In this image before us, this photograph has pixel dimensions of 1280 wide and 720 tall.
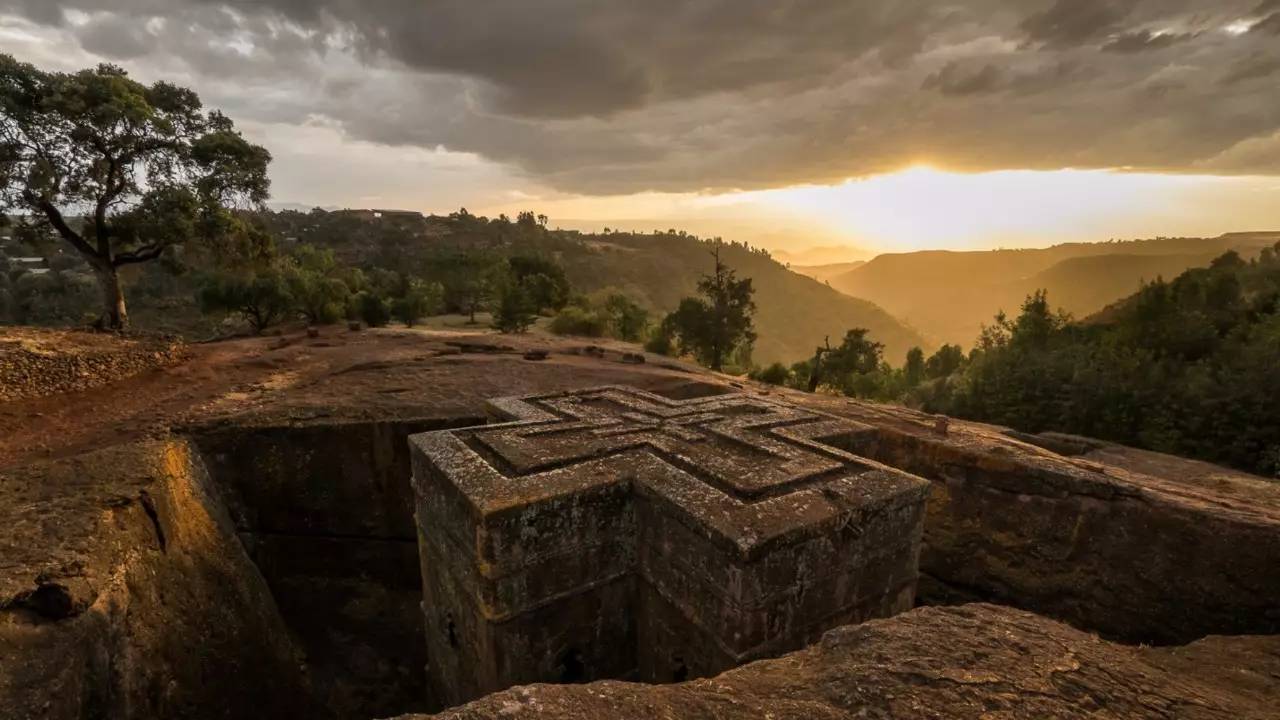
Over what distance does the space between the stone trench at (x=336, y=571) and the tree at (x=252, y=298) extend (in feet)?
64.0

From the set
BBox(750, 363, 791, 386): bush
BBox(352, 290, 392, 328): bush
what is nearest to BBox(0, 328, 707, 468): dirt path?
BBox(750, 363, 791, 386): bush

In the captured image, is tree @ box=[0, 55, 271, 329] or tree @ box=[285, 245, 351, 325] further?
tree @ box=[285, 245, 351, 325]

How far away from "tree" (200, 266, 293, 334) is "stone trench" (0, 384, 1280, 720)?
1950 cm

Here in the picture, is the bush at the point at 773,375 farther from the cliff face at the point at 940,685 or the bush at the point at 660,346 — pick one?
the cliff face at the point at 940,685

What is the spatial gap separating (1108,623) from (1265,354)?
36.0ft

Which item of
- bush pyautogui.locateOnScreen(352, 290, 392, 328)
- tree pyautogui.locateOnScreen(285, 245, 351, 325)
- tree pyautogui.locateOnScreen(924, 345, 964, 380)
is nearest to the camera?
tree pyautogui.locateOnScreen(285, 245, 351, 325)

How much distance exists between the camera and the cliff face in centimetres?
286

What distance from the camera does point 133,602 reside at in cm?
532

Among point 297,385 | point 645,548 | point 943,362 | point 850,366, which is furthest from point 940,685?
point 943,362

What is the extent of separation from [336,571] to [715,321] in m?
24.8

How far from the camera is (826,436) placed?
22.8 ft

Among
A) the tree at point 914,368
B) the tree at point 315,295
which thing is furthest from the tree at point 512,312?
the tree at point 914,368

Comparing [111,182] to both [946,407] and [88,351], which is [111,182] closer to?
[88,351]

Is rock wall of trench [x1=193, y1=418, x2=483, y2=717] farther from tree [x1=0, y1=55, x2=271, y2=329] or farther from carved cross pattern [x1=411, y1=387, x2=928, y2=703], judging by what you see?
tree [x1=0, y1=55, x2=271, y2=329]
